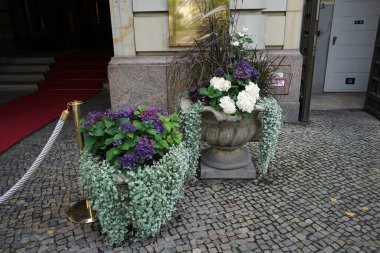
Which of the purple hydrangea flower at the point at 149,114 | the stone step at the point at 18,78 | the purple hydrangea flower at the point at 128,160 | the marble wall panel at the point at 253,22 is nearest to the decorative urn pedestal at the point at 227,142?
the purple hydrangea flower at the point at 149,114

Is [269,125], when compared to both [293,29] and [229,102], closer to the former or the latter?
[229,102]

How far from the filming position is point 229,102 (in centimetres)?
323

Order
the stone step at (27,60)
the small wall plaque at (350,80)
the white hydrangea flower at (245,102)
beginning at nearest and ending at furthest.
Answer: the white hydrangea flower at (245,102)
the small wall plaque at (350,80)
the stone step at (27,60)

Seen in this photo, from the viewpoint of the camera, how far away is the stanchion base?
299 centimetres

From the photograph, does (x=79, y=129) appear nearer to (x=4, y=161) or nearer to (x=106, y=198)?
(x=106, y=198)

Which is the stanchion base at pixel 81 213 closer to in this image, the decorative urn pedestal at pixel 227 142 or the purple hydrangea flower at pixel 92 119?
the purple hydrangea flower at pixel 92 119

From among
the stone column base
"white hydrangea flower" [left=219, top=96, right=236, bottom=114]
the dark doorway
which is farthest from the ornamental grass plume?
the dark doorway

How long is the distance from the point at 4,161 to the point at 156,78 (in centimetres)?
253

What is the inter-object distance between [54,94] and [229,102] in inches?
237

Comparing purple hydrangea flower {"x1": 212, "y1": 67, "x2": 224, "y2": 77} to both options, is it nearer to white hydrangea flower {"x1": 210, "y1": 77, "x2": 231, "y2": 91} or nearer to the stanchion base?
white hydrangea flower {"x1": 210, "y1": 77, "x2": 231, "y2": 91}

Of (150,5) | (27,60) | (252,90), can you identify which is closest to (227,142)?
(252,90)


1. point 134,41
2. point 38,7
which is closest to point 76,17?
point 38,7

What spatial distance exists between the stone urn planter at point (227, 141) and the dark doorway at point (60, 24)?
9.25 meters

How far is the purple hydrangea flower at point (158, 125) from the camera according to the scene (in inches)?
104
